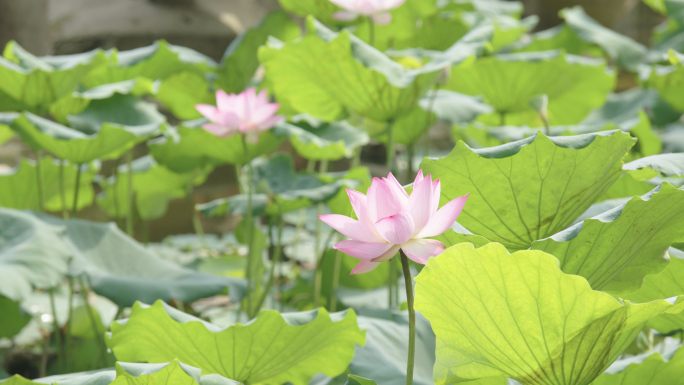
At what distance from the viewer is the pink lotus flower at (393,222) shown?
0.49 meters

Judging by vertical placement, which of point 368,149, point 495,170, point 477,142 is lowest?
point 368,149

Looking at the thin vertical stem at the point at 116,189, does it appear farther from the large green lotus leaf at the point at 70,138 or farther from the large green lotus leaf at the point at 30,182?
the large green lotus leaf at the point at 70,138

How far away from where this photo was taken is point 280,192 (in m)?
1.24

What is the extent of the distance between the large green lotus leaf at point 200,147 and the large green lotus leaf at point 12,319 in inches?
16.7

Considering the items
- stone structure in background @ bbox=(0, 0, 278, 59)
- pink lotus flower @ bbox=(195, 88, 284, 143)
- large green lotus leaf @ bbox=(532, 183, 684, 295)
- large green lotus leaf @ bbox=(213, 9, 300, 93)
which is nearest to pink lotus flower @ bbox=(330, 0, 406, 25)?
pink lotus flower @ bbox=(195, 88, 284, 143)

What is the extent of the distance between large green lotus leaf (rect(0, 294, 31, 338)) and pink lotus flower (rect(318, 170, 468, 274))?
97 centimetres

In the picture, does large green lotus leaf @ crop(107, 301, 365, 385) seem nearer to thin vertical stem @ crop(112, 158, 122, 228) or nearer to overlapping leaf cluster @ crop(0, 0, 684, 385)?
overlapping leaf cluster @ crop(0, 0, 684, 385)

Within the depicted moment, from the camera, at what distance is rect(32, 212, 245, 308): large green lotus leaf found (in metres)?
0.96

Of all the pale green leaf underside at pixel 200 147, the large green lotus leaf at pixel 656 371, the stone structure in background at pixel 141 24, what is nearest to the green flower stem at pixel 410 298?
the large green lotus leaf at pixel 656 371

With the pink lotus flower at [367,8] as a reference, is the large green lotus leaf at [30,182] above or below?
below

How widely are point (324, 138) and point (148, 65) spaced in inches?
18.8

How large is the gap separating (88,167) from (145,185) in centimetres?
18

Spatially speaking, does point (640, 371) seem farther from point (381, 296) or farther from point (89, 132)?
point (89, 132)

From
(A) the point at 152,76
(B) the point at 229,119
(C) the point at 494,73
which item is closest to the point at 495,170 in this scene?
(B) the point at 229,119
